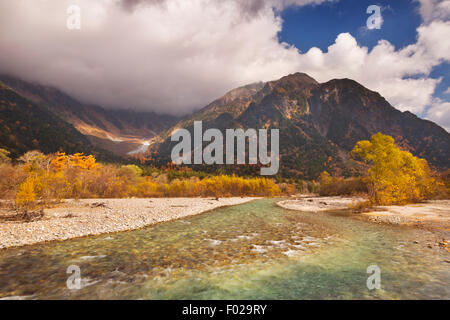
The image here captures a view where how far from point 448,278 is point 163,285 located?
43.5 ft

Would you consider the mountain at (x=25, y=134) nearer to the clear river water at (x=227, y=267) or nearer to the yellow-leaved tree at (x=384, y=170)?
the clear river water at (x=227, y=267)

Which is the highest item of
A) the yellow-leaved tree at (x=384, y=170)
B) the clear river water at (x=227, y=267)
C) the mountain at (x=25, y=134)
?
the mountain at (x=25, y=134)

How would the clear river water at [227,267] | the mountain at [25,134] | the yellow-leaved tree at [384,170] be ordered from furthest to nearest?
the mountain at [25,134], the yellow-leaved tree at [384,170], the clear river water at [227,267]

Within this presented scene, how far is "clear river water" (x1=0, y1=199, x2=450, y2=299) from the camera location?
824 cm

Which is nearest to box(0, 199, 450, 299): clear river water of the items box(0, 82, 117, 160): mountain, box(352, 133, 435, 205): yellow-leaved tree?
box(352, 133, 435, 205): yellow-leaved tree

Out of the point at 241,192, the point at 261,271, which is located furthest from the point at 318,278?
the point at 241,192

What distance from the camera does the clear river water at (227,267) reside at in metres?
8.24

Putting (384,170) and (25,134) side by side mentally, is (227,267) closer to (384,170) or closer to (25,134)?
(384,170)

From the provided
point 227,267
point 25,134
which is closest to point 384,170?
point 227,267

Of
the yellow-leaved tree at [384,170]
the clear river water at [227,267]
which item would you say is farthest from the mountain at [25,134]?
the yellow-leaved tree at [384,170]

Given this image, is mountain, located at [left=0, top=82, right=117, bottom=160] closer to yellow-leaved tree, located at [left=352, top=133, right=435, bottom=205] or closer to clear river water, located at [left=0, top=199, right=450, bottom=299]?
clear river water, located at [left=0, top=199, right=450, bottom=299]

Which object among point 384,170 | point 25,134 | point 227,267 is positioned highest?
point 25,134

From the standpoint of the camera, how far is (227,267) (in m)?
10.9
